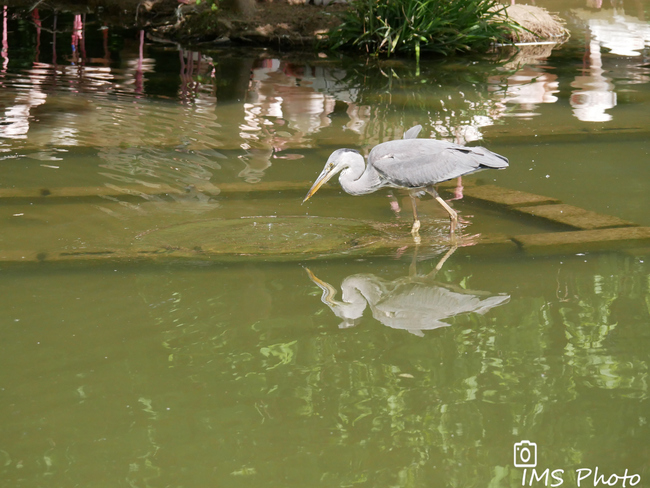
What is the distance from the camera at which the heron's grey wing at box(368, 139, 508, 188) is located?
5.51 meters

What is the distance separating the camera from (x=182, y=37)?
1477cm

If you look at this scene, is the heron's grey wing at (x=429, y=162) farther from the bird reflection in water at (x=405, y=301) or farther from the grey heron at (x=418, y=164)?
the bird reflection in water at (x=405, y=301)

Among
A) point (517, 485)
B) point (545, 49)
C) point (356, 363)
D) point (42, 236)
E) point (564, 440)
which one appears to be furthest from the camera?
point (545, 49)

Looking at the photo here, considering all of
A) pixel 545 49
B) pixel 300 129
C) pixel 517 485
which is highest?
pixel 545 49

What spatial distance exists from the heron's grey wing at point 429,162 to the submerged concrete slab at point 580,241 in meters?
0.62

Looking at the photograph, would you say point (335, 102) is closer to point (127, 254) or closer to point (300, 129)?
point (300, 129)

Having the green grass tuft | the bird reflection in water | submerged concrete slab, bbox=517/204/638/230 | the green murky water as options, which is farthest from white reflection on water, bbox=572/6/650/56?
Result: the bird reflection in water

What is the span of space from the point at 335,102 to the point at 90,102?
2.82 meters

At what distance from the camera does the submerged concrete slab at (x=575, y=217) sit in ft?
17.8

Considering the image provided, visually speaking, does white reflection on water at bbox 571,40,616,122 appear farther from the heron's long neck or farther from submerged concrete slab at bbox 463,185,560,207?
the heron's long neck

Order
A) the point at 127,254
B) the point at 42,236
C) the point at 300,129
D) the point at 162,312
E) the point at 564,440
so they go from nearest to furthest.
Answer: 1. the point at 564,440
2. the point at 162,312
3. the point at 127,254
4. the point at 42,236
5. the point at 300,129

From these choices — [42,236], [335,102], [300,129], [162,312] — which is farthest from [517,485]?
[335,102]

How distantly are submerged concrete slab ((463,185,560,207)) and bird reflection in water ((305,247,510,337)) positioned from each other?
1405mm

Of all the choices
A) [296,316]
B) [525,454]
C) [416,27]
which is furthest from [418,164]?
[416,27]
